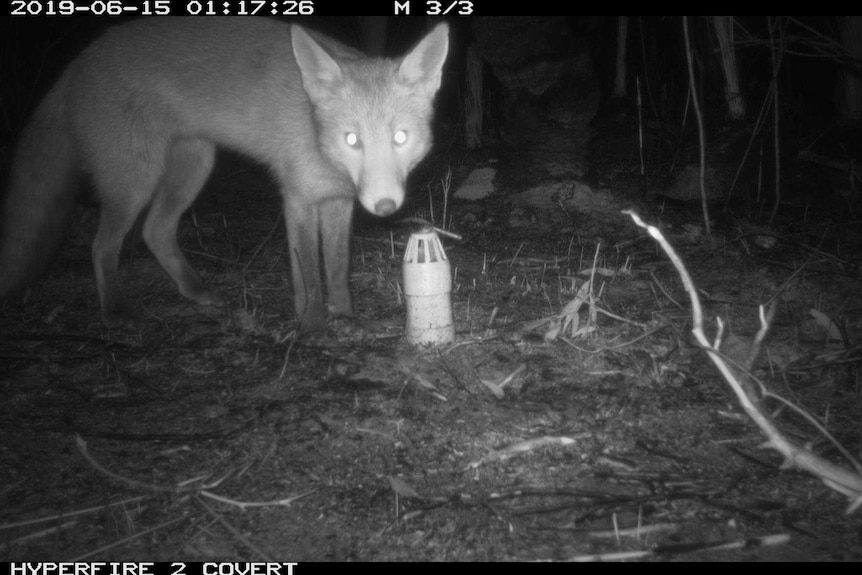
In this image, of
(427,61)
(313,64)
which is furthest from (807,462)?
(313,64)

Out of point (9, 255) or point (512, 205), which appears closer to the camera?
point (9, 255)

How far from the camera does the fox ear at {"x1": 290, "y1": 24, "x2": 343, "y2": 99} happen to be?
2996 mm

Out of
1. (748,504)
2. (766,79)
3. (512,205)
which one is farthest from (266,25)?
(766,79)

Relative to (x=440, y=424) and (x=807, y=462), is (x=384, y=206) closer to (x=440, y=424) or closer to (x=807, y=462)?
(x=440, y=424)

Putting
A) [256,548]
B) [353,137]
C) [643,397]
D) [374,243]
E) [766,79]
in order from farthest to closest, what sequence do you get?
[766,79], [374,243], [353,137], [643,397], [256,548]

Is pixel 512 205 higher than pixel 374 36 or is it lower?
lower

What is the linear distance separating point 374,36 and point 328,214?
171 inches

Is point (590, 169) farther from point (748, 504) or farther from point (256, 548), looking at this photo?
point (256, 548)

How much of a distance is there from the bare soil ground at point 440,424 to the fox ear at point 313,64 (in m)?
1.27

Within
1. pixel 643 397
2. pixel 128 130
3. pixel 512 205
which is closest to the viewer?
pixel 643 397

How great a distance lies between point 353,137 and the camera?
304 centimetres

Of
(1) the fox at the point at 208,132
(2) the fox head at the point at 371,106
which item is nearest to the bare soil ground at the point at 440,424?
(1) the fox at the point at 208,132

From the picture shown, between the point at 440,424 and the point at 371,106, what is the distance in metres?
1.61

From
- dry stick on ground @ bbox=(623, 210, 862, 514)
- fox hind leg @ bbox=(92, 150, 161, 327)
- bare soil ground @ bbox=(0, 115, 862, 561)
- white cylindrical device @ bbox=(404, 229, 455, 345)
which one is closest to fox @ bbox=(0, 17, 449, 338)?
fox hind leg @ bbox=(92, 150, 161, 327)
